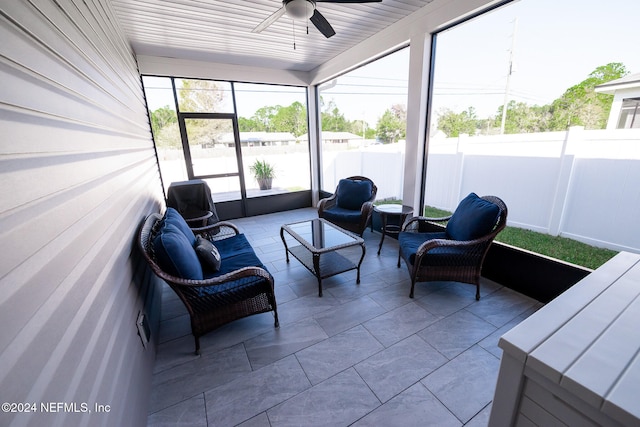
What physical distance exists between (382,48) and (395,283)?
10.2ft

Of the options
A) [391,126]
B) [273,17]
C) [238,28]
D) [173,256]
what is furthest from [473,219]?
[238,28]

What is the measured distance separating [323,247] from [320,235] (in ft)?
1.38

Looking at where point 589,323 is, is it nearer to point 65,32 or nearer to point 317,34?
point 65,32

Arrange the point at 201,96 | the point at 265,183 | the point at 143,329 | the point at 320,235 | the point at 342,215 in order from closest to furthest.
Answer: the point at 143,329
the point at 320,235
the point at 342,215
the point at 201,96
the point at 265,183

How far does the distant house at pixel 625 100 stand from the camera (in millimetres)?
2014

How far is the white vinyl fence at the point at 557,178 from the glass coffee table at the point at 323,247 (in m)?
1.60

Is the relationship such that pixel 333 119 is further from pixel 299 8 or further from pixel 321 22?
pixel 299 8

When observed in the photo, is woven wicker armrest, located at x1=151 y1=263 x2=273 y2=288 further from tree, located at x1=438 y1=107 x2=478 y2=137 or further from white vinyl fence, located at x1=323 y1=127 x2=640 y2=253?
tree, located at x1=438 y1=107 x2=478 y2=137

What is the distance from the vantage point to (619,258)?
144 cm

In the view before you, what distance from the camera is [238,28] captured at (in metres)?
3.05

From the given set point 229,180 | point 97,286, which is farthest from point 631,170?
point 229,180

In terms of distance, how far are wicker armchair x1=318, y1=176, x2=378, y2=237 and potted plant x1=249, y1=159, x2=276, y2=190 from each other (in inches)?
74.4


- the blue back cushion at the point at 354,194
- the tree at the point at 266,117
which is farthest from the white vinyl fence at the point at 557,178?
the tree at the point at 266,117

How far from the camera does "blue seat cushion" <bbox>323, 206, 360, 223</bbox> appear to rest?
3.51 m
